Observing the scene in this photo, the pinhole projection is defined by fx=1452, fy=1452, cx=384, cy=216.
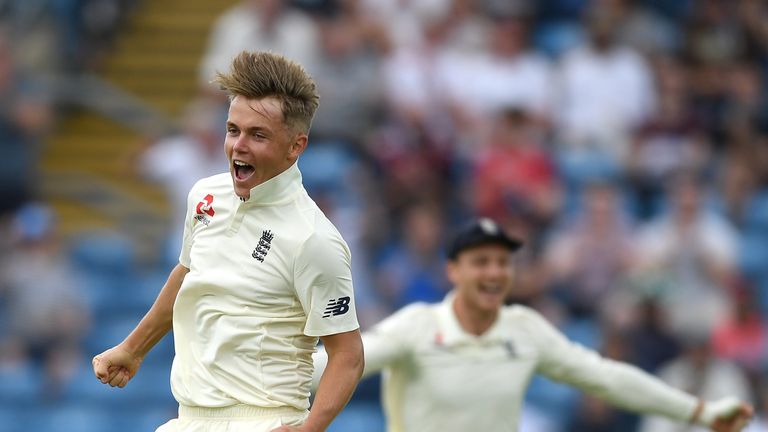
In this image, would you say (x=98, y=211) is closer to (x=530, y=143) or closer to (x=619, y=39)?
(x=530, y=143)

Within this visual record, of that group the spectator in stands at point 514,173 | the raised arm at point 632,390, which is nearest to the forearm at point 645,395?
the raised arm at point 632,390

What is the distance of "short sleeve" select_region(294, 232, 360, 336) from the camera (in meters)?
4.79

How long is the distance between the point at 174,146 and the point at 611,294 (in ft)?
13.0

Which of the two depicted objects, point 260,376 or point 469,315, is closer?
point 260,376

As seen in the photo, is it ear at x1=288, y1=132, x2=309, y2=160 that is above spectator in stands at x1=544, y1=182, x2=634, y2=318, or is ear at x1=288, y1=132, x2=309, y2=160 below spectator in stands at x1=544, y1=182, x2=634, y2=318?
above

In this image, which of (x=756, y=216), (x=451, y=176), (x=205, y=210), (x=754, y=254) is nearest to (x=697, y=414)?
(x=205, y=210)

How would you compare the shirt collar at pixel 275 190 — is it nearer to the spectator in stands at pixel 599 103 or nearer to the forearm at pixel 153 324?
the forearm at pixel 153 324

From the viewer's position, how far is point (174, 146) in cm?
1241

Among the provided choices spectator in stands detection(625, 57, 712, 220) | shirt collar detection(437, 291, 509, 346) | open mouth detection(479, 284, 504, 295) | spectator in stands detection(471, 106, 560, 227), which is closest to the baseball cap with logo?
open mouth detection(479, 284, 504, 295)

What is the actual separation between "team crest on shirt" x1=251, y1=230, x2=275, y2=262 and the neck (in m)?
2.11

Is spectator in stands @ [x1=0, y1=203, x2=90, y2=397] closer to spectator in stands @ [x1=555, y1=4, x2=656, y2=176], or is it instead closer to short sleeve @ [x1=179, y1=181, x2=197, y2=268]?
spectator in stands @ [x1=555, y1=4, x2=656, y2=176]

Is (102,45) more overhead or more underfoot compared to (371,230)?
more overhead

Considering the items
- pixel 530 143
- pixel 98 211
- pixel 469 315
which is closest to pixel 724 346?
pixel 530 143

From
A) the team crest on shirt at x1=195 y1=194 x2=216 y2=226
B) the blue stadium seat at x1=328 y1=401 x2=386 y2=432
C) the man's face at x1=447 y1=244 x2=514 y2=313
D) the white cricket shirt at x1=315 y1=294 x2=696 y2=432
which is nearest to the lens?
the team crest on shirt at x1=195 y1=194 x2=216 y2=226
